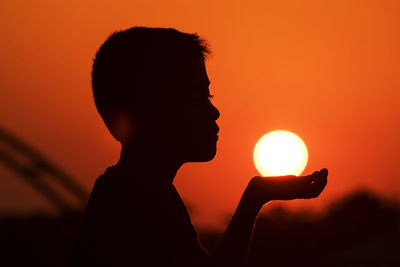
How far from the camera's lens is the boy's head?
312 centimetres

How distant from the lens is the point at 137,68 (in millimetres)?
3170

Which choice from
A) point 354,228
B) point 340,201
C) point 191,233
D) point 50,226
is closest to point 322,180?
point 191,233

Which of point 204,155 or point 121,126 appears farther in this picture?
point 121,126

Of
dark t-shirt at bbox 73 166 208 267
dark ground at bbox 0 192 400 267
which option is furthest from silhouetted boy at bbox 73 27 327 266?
dark ground at bbox 0 192 400 267

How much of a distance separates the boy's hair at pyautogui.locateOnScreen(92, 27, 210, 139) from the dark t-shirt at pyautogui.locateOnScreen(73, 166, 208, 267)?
1.05 feet

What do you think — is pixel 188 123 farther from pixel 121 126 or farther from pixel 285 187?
pixel 285 187

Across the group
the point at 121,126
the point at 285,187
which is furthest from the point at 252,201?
the point at 121,126

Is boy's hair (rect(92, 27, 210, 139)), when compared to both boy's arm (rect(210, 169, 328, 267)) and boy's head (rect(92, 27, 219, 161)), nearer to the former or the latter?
boy's head (rect(92, 27, 219, 161))

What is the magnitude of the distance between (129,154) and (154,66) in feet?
1.29

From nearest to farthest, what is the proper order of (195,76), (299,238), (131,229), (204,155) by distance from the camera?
1. (131,229)
2. (204,155)
3. (195,76)
4. (299,238)

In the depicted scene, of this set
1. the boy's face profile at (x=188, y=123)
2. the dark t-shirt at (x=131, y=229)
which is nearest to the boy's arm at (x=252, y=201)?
the dark t-shirt at (x=131, y=229)

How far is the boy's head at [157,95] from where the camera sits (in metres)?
3.12

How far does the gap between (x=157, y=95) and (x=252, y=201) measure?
0.61 metres

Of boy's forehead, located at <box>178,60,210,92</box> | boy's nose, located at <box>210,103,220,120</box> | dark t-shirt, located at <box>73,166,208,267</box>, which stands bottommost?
dark t-shirt, located at <box>73,166,208,267</box>
